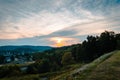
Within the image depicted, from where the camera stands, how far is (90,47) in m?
126

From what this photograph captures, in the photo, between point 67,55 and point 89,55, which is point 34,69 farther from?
point 89,55

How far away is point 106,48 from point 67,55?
2249cm

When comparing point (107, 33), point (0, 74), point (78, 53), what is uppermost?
point (107, 33)

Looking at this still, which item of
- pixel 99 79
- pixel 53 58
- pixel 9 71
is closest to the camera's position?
pixel 99 79

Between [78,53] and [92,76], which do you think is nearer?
[92,76]

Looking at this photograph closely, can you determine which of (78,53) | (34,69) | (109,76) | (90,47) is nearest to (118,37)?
(90,47)

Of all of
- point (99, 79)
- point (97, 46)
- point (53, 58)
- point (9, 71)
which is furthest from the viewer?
point (53, 58)

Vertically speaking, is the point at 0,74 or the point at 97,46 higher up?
the point at 97,46

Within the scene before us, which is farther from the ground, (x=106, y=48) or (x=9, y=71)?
(x=106, y=48)

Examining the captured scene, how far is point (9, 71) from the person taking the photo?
11512cm

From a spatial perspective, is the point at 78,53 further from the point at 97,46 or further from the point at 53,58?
the point at 53,58

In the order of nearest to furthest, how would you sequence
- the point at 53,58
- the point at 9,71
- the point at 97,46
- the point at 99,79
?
the point at 99,79, the point at 9,71, the point at 97,46, the point at 53,58

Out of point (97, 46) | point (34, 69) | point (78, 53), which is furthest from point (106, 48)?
point (34, 69)

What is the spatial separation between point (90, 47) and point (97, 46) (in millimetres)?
4133
